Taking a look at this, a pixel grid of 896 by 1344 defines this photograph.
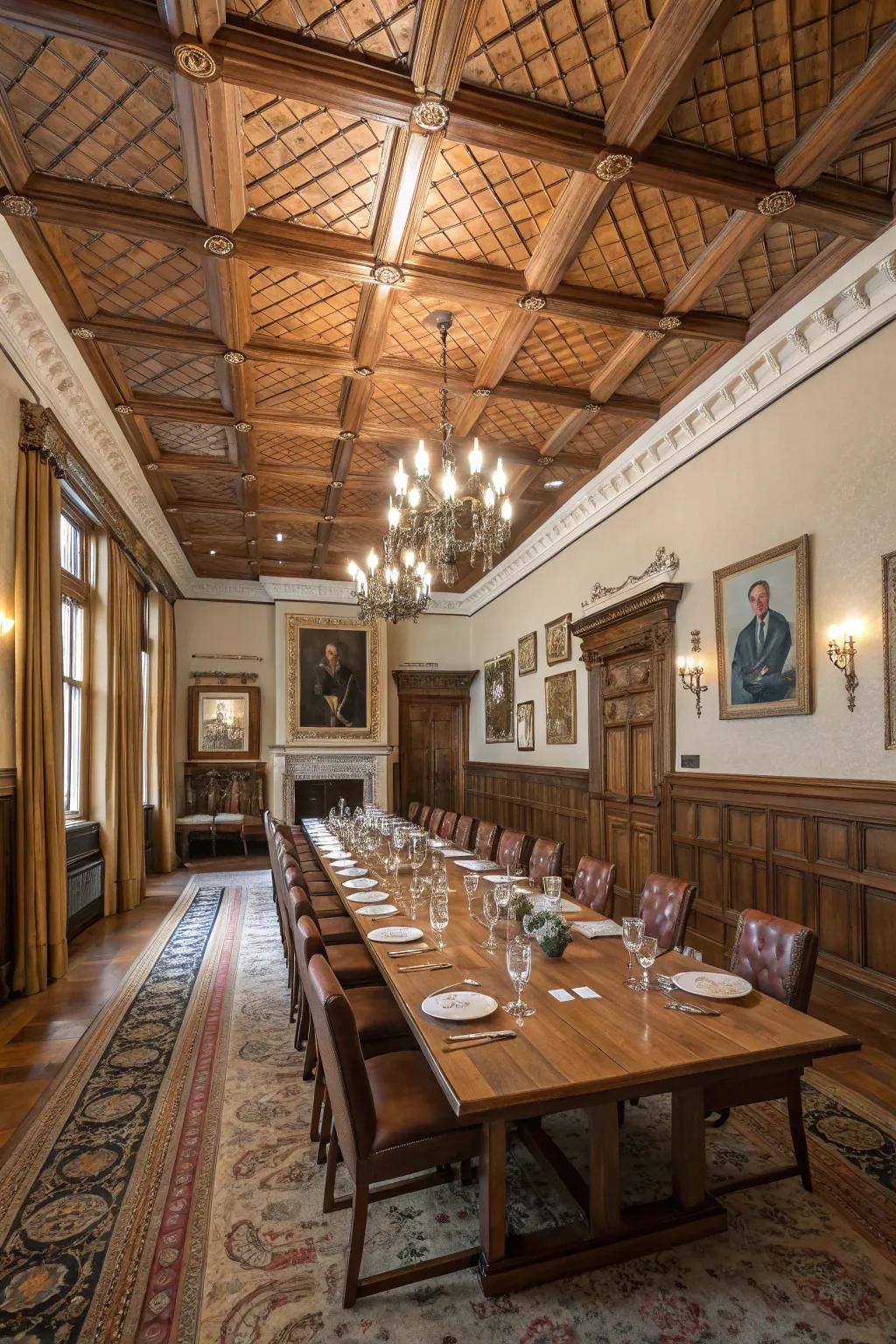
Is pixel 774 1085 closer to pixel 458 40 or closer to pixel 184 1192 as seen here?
pixel 184 1192

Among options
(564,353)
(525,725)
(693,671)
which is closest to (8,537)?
(564,353)

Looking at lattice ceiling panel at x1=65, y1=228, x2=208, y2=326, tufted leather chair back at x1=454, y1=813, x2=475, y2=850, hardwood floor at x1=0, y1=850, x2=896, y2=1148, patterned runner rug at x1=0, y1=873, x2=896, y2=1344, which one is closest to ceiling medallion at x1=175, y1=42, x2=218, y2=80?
lattice ceiling panel at x1=65, y1=228, x2=208, y2=326

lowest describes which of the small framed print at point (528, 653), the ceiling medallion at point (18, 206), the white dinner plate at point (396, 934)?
the white dinner plate at point (396, 934)

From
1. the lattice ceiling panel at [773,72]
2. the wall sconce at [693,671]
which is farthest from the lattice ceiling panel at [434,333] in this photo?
the wall sconce at [693,671]

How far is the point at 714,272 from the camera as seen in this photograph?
152 inches

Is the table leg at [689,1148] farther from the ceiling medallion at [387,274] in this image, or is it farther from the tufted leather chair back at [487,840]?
the ceiling medallion at [387,274]

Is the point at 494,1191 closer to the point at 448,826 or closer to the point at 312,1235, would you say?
the point at 312,1235

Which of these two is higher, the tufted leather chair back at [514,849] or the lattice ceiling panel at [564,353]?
the lattice ceiling panel at [564,353]

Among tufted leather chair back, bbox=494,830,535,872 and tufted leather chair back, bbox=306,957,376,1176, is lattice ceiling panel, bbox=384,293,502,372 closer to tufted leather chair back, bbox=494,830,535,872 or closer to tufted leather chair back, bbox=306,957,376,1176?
tufted leather chair back, bbox=494,830,535,872

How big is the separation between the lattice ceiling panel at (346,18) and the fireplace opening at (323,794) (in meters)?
9.41

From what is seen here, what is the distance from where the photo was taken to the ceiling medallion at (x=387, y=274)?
3.70 metres

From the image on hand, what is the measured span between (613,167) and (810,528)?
2.39m

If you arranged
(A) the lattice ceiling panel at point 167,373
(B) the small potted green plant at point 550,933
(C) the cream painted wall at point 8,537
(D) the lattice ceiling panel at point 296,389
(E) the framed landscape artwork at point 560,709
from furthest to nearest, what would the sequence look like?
(E) the framed landscape artwork at point 560,709
(D) the lattice ceiling panel at point 296,389
(A) the lattice ceiling panel at point 167,373
(C) the cream painted wall at point 8,537
(B) the small potted green plant at point 550,933

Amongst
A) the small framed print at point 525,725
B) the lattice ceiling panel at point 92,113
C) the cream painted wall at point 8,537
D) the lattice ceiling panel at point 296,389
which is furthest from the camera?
the small framed print at point 525,725
